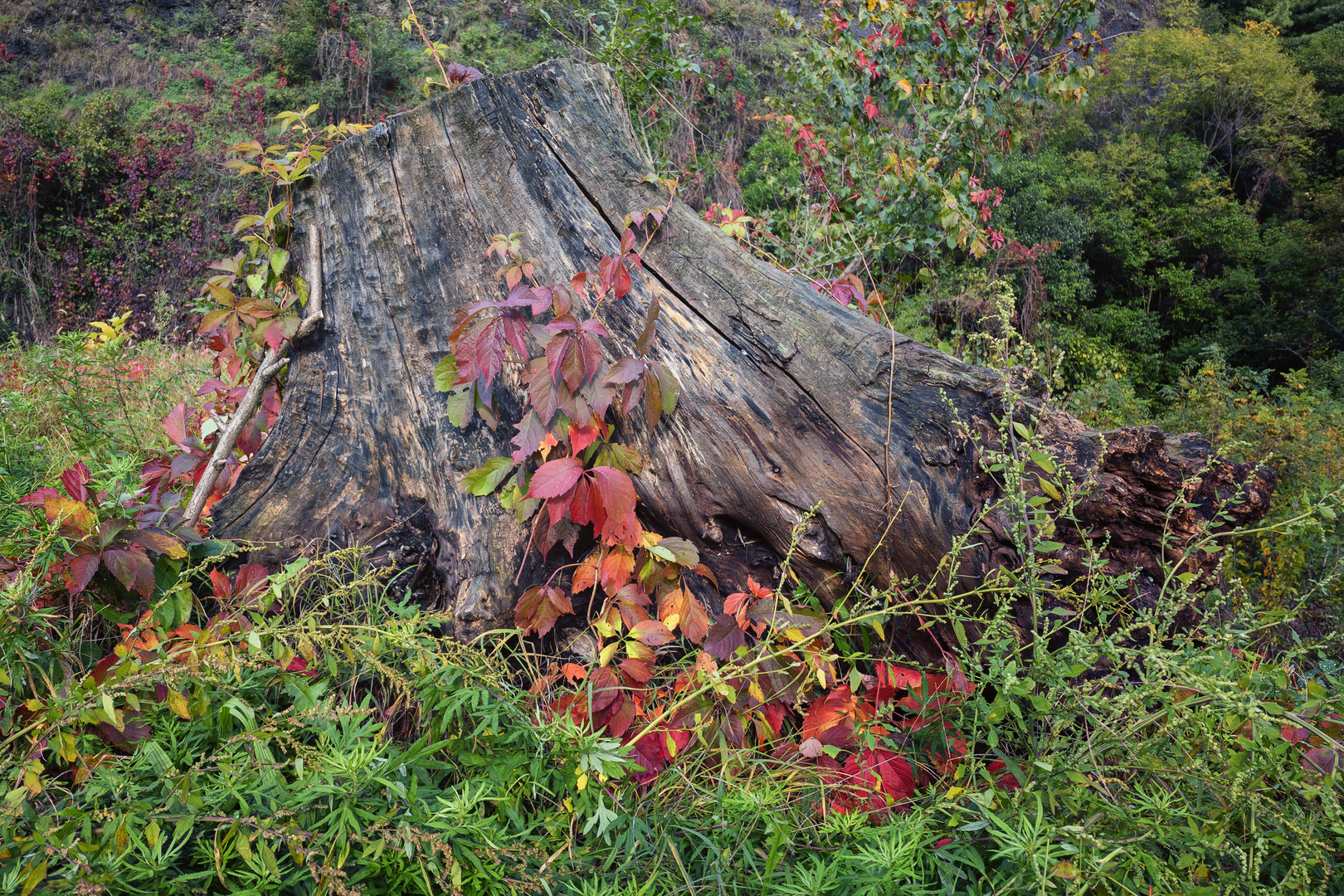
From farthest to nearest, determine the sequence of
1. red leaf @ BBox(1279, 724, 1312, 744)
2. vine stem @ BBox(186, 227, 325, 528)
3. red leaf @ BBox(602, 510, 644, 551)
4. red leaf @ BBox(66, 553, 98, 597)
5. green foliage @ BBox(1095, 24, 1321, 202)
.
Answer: green foliage @ BBox(1095, 24, 1321, 202) → vine stem @ BBox(186, 227, 325, 528) → red leaf @ BBox(602, 510, 644, 551) → red leaf @ BBox(66, 553, 98, 597) → red leaf @ BBox(1279, 724, 1312, 744)

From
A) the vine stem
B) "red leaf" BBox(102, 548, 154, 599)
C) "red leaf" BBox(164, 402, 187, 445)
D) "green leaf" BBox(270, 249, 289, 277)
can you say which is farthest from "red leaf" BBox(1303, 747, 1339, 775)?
"red leaf" BBox(164, 402, 187, 445)

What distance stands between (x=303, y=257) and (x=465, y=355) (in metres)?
0.77

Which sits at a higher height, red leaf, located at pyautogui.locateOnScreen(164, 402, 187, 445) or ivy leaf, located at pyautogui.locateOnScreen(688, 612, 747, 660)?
red leaf, located at pyautogui.locateOnScreen(164, 402, 187, 445)

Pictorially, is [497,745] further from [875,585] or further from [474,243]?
[474,243]

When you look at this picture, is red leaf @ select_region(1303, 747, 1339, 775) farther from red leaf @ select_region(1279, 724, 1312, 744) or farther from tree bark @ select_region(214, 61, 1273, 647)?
tree bark @ select_region(214, 61, 1273, 647)

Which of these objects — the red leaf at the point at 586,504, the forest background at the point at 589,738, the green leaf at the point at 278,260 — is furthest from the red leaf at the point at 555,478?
the green leaf at the point at 278,260

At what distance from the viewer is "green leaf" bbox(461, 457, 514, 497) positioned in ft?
4.86

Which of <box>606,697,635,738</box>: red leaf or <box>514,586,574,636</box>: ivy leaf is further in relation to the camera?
<box>514,586,574,636</box>: ivy leaf

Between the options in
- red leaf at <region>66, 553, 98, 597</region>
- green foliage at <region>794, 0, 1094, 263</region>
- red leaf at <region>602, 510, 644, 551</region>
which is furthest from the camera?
green foliage at <region>794, 0, 1094, 263</region>

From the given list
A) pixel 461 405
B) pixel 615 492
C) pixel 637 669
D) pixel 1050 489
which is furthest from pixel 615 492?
pixel 1050 489

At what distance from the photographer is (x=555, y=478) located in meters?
1.35

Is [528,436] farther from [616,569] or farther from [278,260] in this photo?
[278,260]

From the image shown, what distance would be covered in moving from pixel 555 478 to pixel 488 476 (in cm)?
22

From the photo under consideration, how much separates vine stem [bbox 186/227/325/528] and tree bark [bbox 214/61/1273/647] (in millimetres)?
18
